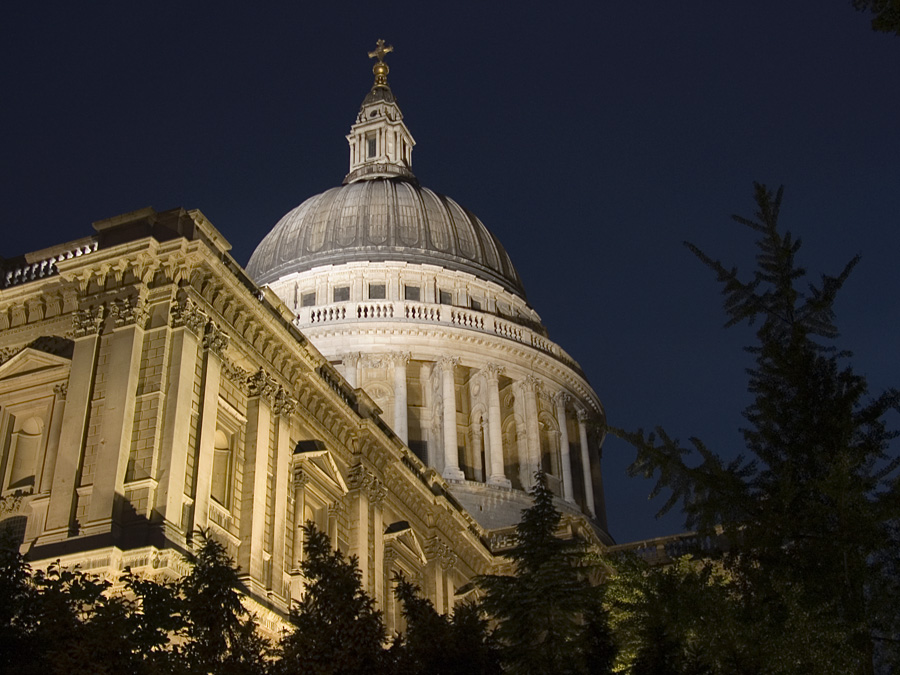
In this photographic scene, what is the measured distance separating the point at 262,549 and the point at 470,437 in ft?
102

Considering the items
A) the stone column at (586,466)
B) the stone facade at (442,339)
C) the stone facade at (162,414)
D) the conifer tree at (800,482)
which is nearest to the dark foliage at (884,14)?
the conifer tree at (800,482)

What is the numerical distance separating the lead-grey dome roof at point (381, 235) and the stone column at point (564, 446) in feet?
24.1

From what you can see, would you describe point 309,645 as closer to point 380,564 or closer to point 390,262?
point 380,564

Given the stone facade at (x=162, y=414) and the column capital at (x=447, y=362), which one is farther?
the column capital at (x=447, y=362)

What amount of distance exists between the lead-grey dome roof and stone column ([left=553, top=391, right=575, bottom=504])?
7337 mm

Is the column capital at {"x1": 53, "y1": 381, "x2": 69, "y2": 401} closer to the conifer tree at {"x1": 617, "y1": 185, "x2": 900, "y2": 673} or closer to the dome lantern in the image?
the conifer tree at {"x1": 617, "y1": 185, "x2": 900, "y2": 673}

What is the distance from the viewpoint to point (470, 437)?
57031 mm

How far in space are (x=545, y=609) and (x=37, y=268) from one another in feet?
56.9

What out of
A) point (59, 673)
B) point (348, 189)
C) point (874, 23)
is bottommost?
point (59, 673)

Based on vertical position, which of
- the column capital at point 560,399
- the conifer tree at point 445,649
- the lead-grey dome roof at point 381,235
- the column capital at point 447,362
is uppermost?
the lead-grey dome roof at point 381,235

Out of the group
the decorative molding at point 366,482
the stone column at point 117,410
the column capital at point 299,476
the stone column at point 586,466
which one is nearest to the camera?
the stone column at point 117,410

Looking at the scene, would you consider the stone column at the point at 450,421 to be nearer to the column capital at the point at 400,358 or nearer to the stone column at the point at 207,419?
the column capital at the point at 400,358

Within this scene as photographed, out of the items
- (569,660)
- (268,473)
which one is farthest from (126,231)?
(569,660)

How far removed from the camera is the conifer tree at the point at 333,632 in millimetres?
14117
